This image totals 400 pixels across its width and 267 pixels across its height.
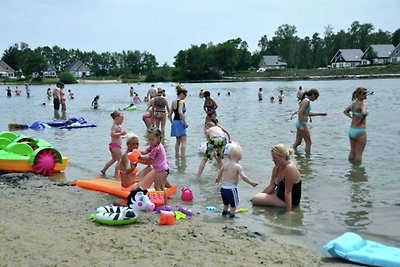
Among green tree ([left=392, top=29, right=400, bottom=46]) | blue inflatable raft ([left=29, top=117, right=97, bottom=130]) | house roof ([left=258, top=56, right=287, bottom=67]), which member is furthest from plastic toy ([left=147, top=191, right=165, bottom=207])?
house roof ([left=258, top=56, right=287, bottom=67])

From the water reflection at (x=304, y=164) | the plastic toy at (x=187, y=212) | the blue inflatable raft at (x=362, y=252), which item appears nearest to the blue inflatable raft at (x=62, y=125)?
the water reflection at (x=304, y=164)

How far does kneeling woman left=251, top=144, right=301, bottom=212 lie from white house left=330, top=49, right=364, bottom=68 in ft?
370

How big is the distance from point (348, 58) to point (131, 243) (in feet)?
386

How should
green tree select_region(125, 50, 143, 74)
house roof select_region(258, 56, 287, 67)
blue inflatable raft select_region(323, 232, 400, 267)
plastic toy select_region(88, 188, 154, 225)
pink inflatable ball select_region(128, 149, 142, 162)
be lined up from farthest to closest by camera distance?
green tree select_region(125, 50, 143, 74) → house roof select_region(258, 56, 287, 67) → pink inflatable ball select_region(128, 149, 142, 162) → plastic toy select_region(88, 188, 154, 225) → blue inflatable raft select_region(323, 232, 400, 267)

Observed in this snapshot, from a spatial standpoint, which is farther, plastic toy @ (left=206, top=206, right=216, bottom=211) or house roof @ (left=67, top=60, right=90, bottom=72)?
house roof @ (left=67, top=60, right=90, bottom=72)

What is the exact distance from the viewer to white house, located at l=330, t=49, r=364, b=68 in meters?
115

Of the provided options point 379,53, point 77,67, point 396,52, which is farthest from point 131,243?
point 77,67

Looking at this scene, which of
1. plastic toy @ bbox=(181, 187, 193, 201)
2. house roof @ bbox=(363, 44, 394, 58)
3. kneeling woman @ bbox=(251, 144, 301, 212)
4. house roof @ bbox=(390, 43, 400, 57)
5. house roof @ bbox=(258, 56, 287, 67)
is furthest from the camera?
house roof @ bbox=(258, 56, 287, 67)

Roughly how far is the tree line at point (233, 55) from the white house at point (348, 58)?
4.55 meters

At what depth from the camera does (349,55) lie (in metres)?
116

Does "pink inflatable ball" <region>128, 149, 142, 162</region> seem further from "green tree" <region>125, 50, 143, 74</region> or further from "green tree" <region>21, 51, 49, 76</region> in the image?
"green tree" <region>125, 50, 143, 74</region>

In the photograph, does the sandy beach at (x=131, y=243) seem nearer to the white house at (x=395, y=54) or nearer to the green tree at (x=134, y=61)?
the white house at (x=395, y=54)

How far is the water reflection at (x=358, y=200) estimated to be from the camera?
6480 millimetres

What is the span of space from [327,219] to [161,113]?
7.77m
